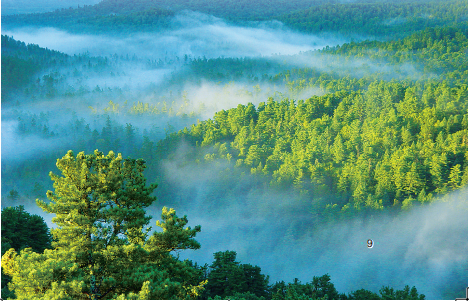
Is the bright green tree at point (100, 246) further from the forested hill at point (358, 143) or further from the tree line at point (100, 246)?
the forested hill at point (358, 143)

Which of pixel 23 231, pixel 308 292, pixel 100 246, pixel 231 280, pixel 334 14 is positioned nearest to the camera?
pixel 100 246

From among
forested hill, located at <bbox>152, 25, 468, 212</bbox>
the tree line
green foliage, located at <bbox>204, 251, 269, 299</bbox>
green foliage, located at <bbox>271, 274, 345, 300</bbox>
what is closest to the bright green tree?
the tree line

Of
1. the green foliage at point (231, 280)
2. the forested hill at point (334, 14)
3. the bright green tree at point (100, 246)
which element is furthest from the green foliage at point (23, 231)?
the forested hill at point (334, 14)

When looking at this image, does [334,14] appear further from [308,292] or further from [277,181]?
[308,292]

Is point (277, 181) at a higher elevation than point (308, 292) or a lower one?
higher

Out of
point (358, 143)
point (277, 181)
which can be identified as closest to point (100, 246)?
point (277, 181)
